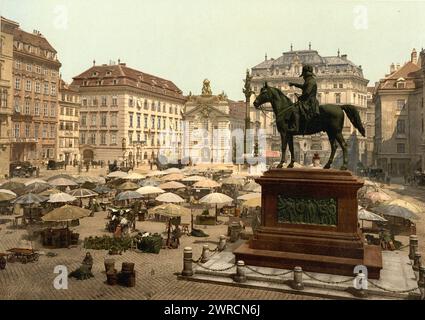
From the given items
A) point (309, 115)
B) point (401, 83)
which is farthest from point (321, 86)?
point (309, 115)

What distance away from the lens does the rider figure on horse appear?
13938 millimetres

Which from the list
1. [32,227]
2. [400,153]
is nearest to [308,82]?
[32,227]

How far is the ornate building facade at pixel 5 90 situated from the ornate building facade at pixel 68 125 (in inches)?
667

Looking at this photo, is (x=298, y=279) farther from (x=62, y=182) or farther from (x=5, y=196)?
(x=62, y=182)

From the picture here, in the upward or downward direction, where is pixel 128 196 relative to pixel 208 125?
downward

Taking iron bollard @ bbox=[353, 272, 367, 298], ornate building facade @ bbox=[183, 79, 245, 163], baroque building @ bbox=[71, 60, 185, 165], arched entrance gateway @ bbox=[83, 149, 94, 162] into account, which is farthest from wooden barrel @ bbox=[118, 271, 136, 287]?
ornate building facade @ bbox=[183, 79, 245, 163]

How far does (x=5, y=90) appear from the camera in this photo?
151 ft

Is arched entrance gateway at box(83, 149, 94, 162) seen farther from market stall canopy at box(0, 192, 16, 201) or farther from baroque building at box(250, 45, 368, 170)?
market stall canopy at box(0, 192, 16, 201)

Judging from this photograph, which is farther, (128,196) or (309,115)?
(128,196)

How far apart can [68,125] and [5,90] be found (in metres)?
21.4

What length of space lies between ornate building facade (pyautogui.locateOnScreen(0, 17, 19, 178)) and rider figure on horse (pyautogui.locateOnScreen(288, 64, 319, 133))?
133 ft

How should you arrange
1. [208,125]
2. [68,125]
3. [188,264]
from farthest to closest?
[208,125]
[68,125]
[188,264]

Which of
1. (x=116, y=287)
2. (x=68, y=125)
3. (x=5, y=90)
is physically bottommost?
(x=116, y=287)

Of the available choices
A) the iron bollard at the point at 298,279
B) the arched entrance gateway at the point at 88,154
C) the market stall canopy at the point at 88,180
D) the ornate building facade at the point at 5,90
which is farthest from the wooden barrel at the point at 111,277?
the arched entrance gateway at the point at 88,154
